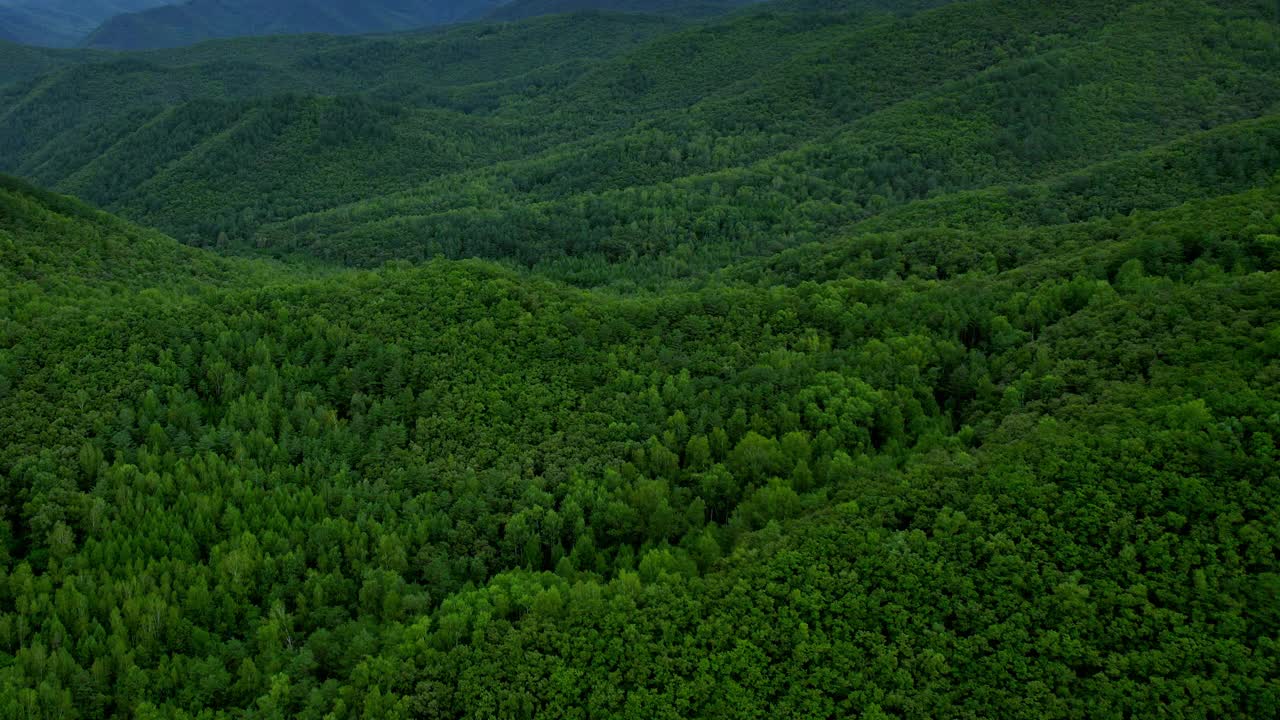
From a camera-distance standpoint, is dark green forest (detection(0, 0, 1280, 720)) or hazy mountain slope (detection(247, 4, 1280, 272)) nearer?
dark green forest (detection(0, 0, 1280, 720))

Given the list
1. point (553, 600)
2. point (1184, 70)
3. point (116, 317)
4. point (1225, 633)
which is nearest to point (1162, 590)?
point (1225, 633)

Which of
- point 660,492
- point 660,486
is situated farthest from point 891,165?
point 660,492

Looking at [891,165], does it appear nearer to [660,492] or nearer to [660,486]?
[660,486]

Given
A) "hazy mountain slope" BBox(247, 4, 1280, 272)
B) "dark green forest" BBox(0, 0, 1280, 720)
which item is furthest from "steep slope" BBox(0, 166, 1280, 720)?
"hazy mountain slope" BBox(247, 4, 1280, 272)

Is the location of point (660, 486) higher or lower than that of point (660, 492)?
higher

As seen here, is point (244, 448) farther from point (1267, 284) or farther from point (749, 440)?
point (1267, 284)

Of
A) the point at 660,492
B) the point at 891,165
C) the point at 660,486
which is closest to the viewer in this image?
the point at 660,492

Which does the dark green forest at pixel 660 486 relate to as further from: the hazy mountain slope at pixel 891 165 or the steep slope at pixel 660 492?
the hazy mountain slope at pixel 891 165

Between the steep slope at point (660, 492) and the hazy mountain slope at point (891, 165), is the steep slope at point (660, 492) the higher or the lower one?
the lower one

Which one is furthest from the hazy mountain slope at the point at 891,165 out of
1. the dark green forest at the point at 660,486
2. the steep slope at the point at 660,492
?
the steep slope at the point at 660,492

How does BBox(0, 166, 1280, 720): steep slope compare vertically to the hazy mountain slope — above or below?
below

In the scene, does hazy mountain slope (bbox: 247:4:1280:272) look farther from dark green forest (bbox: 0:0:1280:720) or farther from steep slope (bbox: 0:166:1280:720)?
steep slope (bbox: 0:166:1280:720)
